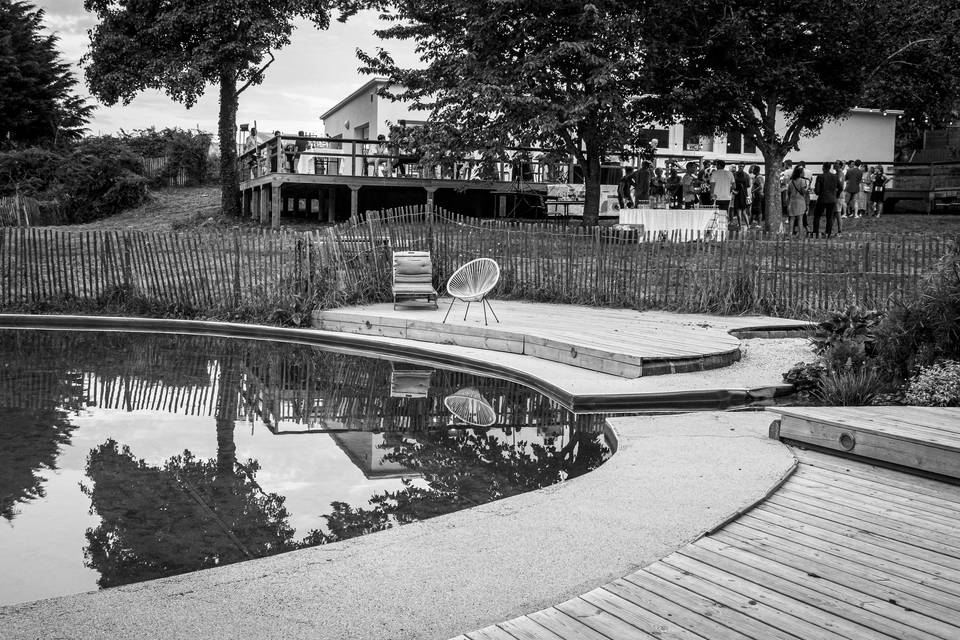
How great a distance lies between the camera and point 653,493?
182 inches

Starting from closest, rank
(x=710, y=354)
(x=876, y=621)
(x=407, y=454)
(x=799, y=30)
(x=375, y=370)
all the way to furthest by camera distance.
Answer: (x=876, y=621) < (x=407, y=454) < (x=710, y=354) < (x=375, y=370) < (x=799, y=30)

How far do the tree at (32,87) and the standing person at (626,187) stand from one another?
30683 mm

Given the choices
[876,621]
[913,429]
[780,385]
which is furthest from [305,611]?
[780,385]

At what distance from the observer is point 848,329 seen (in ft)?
25.2

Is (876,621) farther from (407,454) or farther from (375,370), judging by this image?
(375,370)

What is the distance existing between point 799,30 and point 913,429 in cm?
1680

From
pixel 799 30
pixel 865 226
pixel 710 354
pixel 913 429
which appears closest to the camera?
pixel 913 429

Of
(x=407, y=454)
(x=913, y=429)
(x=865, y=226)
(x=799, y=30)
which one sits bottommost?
Result: (x=407, y=454)

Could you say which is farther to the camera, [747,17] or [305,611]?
[747,17]

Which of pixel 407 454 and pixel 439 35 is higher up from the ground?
pixel 439 35

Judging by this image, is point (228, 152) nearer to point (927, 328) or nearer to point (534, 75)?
point (534, 75)

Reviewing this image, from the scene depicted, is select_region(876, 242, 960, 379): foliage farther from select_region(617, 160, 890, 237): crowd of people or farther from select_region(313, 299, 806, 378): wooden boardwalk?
select_region(617, 160, 890, 237): crowd of people

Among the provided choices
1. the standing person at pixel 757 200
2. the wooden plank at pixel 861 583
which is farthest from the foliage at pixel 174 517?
the standing person at pixel 757 200

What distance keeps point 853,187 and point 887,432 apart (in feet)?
60.6
